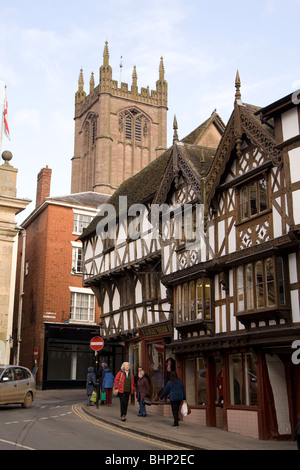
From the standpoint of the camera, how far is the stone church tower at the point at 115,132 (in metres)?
76.2

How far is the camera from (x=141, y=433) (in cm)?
1424

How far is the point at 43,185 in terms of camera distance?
42750 mm

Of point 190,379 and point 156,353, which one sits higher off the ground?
point 156,353

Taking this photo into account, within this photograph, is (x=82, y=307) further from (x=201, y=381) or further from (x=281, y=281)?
(x=281, y=281)

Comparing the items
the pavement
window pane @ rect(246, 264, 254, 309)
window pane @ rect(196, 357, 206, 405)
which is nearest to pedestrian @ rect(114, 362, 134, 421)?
the pavement

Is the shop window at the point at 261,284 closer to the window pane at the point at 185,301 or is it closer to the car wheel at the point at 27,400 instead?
the window pane at the point at 185,301

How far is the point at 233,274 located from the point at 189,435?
4.61 metres

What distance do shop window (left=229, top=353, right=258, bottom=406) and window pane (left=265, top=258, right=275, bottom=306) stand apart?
7.14ft

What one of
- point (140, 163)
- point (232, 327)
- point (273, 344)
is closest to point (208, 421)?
point (232, 327)

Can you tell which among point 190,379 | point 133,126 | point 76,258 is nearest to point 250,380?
point 190,379

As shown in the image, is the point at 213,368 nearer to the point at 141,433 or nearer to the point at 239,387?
the point at 239,387

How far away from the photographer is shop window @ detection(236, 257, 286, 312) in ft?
46.8

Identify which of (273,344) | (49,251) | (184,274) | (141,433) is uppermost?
(49,251)

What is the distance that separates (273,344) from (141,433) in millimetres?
4010
